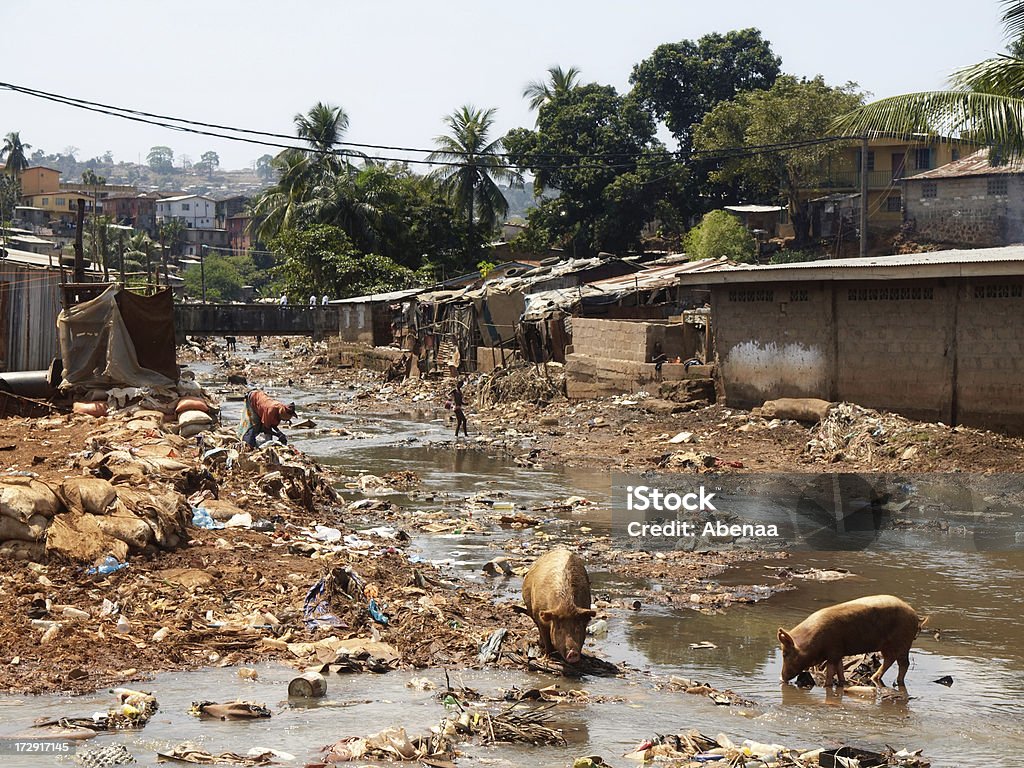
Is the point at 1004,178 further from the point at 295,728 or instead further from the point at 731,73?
the point at 295,728

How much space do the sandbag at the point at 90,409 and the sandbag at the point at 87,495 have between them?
7.73m

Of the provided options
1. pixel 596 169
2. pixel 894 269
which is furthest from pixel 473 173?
pixel 894 269

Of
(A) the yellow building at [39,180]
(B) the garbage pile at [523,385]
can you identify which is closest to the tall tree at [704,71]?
(B) the garbage pile at [523,385]

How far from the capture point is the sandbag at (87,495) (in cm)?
982

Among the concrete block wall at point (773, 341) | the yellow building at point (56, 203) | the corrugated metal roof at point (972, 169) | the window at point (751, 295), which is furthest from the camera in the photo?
the yellow building at point (56, 203)

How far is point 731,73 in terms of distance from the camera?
53375 millimetres

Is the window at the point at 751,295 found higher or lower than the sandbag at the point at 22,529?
higher

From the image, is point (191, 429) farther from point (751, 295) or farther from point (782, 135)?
point (782, 135)

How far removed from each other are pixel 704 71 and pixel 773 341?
35.1 meters

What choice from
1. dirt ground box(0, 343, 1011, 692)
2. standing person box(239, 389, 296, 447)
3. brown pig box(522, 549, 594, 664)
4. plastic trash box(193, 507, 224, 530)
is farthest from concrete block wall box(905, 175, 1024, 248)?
brown pig box(522, 549, 594, 664)

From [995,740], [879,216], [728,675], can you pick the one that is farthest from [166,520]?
[879,216]

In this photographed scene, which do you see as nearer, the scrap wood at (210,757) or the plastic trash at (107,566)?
the scrap wood at (210,757)

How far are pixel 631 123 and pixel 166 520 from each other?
44.6 meters

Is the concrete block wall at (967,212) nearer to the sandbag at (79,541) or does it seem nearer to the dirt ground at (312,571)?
the dirt ground at (312,571)
